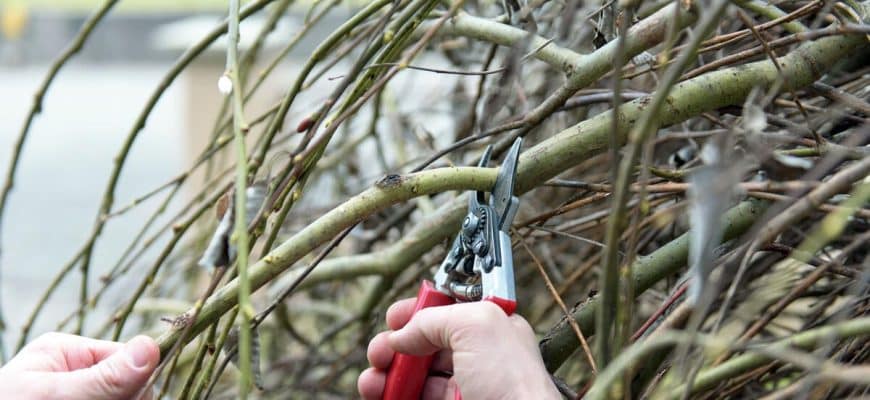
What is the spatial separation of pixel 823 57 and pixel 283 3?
0.44 metres

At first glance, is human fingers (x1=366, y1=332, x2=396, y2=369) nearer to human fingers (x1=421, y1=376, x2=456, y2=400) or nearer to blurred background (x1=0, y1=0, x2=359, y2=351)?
human fingers (x1=421, y1=376, x2=456, y2=400)

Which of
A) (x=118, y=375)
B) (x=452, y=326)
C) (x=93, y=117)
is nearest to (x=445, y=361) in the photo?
(x=452, y=326)

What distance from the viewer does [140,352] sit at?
0.73 meters

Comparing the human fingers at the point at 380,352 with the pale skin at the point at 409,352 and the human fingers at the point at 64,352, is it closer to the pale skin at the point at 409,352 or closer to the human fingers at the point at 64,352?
the pale skin at the point at 409,352

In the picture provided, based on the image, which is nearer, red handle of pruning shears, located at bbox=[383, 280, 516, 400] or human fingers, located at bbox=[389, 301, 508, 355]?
human fingers, located at bbox=[389, 301, 508, 355]

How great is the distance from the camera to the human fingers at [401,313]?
0.81 m

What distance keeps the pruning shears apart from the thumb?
188mm

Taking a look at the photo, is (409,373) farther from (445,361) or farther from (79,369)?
(79,369)

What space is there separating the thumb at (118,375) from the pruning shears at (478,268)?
0.19 metres

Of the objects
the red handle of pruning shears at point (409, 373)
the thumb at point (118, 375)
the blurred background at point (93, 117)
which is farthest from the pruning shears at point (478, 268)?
the blurred background at point (93, 117)

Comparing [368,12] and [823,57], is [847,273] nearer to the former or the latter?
[823,57]

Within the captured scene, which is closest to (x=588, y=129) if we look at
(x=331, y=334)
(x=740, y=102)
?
(x=740, y=102)

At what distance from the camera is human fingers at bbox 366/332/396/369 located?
0.81m

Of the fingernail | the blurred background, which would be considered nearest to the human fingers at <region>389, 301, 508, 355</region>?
the fingernail
